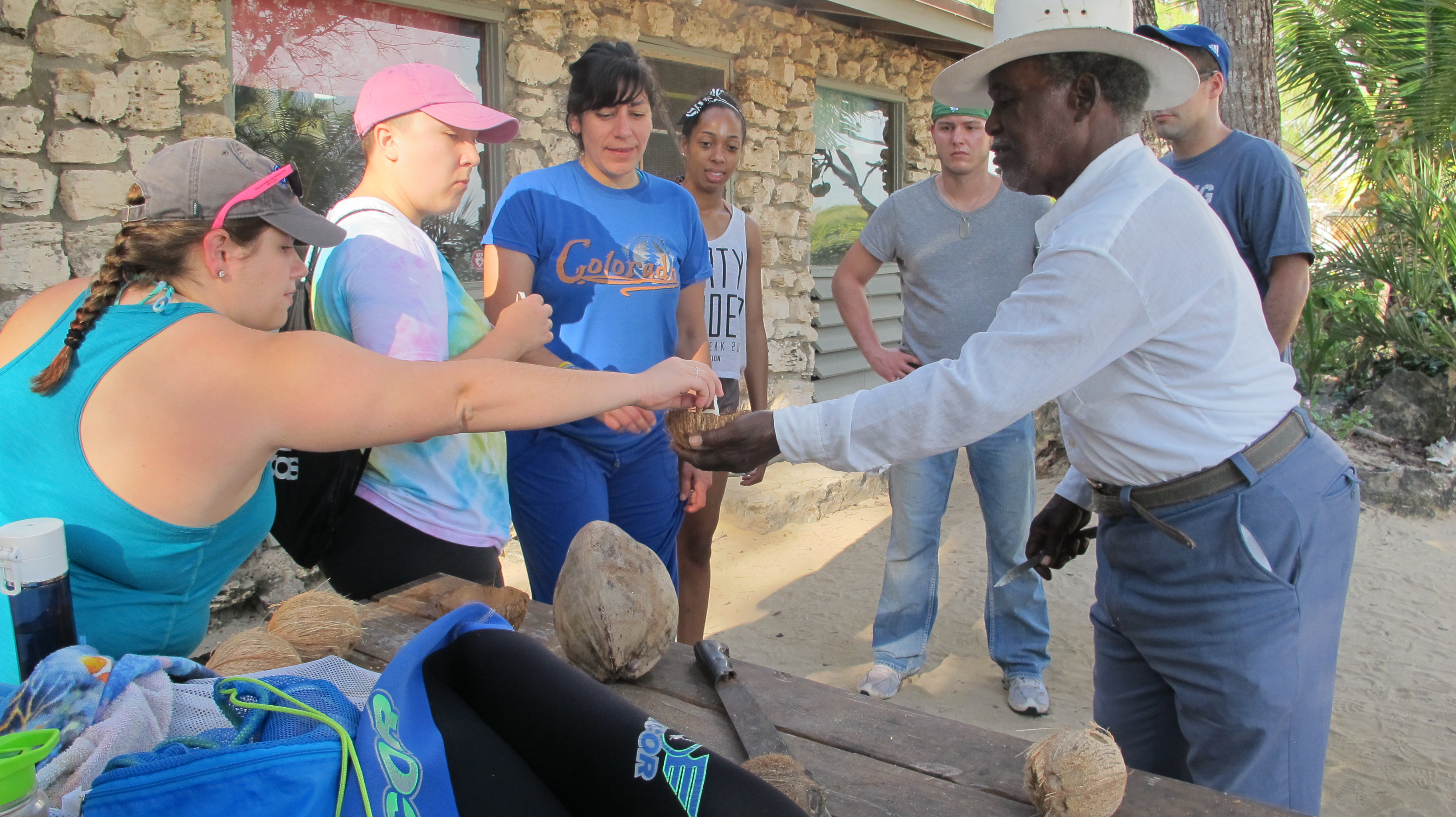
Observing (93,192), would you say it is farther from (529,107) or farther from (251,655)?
(251,655)

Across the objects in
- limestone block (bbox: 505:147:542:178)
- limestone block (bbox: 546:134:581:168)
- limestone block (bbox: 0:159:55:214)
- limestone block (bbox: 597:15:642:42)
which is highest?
limestone block (bbox: 597:15:642:42)

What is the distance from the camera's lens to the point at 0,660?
1.59 meters

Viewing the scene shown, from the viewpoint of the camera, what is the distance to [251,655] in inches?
63.8

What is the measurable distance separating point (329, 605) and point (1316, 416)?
8.08m

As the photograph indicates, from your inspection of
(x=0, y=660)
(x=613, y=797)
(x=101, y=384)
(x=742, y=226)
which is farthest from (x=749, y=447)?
(x=742, y=226)

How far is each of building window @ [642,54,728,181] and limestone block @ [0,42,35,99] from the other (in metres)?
3.48

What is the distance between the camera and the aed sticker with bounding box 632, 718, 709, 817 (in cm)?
110

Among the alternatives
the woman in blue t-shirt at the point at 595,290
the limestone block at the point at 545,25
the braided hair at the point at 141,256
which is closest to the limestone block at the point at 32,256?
the woman in blue t-shirt at the point at 595,290

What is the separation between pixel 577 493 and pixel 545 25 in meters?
3.45

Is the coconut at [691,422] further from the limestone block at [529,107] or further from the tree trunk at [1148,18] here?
the tree trunk at [1148,18]

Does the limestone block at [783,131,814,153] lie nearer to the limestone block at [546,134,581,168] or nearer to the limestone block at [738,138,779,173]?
the limestone block at [738,138,779,173]

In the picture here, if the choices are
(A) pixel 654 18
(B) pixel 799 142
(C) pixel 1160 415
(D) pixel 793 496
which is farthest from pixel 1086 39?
(B) pixel 799 142

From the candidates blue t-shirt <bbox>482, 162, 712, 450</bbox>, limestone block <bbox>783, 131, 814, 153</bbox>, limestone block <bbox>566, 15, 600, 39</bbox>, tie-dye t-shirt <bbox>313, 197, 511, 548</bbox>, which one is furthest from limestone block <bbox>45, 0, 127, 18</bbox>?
limestone block <bbox>783, 131, 814, 153</bbox>

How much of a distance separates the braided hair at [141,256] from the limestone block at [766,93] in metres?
5.49
